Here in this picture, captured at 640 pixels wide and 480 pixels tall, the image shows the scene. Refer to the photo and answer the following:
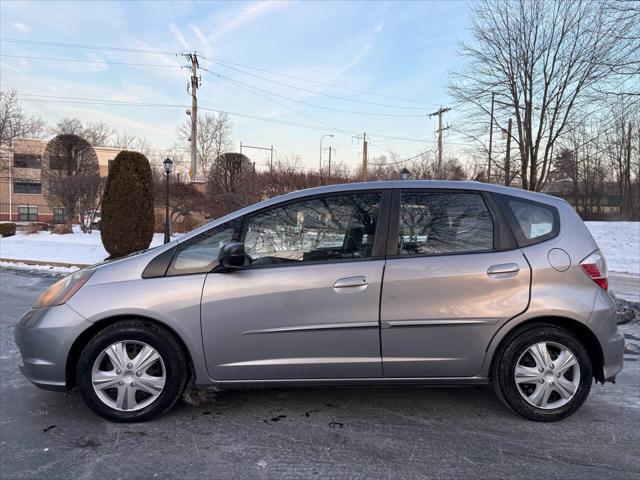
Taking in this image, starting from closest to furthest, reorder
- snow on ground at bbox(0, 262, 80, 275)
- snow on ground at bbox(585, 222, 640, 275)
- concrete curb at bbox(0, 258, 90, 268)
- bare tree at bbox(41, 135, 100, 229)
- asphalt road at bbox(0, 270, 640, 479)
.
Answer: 1. asphalt road at bbox(0, 270, 640, 479)
2. snow on ground at bbox(0, 262, 80, 275)
3. concrete curb at bbox(0, 258, 90, 268)
4. snow on ground at bbox(585, 222, 640, 275)
5. bare tree at bbox(41, 135, 100, 229)

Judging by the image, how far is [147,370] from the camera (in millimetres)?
3184

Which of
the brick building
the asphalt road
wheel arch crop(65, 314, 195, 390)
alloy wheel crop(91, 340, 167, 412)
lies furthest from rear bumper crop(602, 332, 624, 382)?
the brick building

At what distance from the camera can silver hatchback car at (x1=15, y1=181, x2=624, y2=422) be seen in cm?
313

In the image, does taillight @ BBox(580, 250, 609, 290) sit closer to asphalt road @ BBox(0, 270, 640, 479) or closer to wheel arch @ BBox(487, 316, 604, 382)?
wheel arch @ BBox(487, 316, 604, 382)

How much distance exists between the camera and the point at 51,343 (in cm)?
314

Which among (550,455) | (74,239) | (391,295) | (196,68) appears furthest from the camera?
(196,68)

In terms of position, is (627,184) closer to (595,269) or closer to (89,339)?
(595,269)

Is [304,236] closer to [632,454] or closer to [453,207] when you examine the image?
[453,207]

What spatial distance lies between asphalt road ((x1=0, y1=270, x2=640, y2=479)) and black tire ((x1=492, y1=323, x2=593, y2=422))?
95 mm

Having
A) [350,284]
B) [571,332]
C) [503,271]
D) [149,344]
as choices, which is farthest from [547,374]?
[149,344]

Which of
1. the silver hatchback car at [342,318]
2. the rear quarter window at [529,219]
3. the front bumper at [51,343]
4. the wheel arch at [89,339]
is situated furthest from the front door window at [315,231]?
the front bumper at [51,343]

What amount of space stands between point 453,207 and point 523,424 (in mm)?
1609

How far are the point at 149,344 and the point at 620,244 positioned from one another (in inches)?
848

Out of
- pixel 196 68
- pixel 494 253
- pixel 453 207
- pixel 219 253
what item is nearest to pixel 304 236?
pixel 219 253
